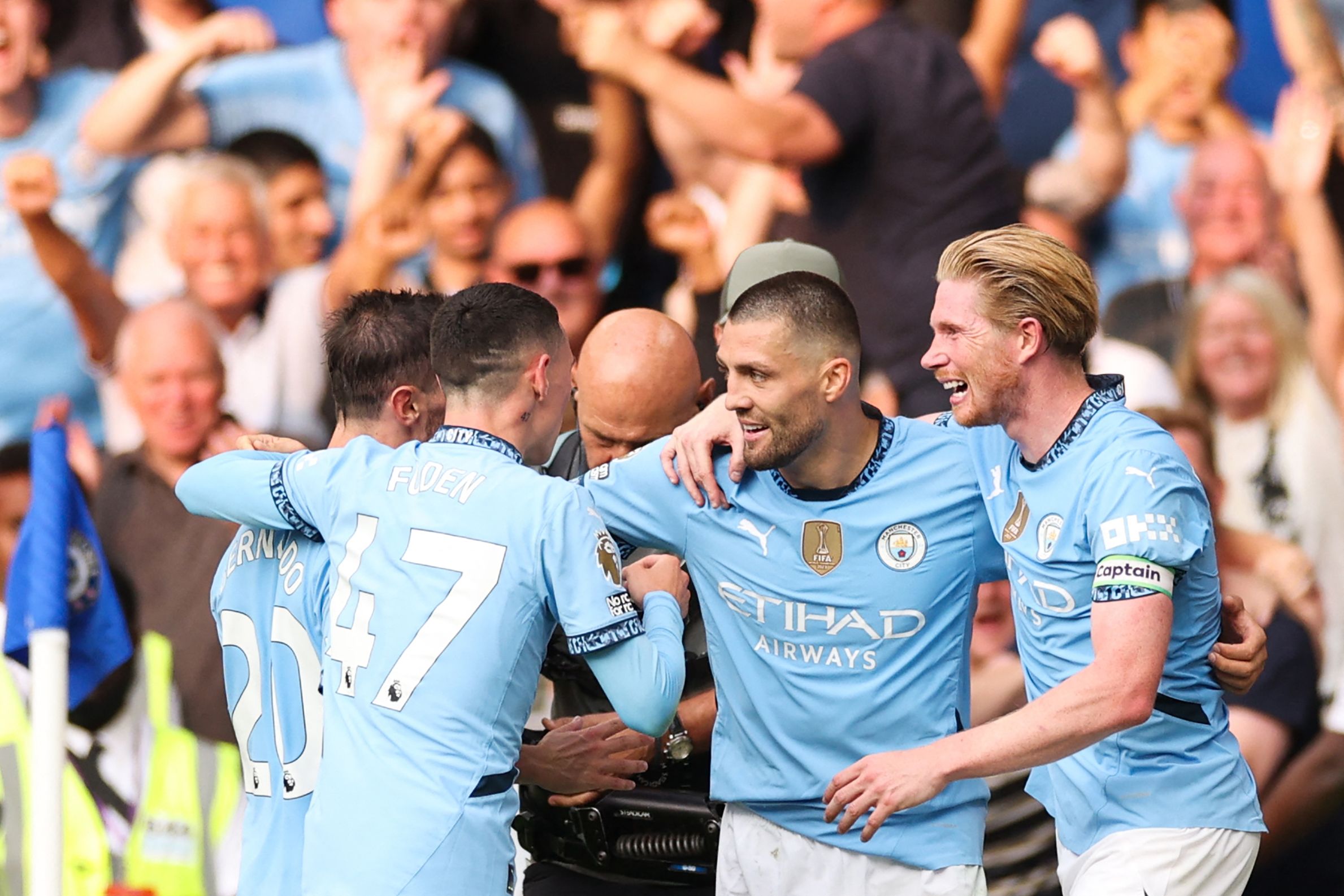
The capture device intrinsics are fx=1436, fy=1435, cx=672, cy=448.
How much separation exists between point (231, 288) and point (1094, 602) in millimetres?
5316

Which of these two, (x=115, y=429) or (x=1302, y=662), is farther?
(x=115, y=429)

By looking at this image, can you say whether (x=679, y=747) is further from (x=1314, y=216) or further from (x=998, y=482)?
(x=1314, y=216)

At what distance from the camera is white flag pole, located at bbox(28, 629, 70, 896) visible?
399 cm

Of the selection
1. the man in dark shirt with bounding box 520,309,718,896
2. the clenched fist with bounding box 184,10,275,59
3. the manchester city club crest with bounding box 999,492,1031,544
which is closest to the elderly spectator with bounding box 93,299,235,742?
the clenched fist with bounding box 184,10,275,59

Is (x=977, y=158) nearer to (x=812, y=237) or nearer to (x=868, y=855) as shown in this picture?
(x=812, y=237)

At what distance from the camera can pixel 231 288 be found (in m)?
7.04

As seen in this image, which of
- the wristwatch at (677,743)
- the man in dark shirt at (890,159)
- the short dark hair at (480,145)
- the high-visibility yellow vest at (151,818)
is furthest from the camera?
the short dark hair at (480,145)

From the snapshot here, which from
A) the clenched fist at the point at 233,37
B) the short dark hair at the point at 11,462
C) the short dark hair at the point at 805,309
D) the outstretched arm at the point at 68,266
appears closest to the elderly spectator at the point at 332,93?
the clenched fist at the point at 233,37

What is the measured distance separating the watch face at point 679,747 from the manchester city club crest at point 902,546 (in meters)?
0.75

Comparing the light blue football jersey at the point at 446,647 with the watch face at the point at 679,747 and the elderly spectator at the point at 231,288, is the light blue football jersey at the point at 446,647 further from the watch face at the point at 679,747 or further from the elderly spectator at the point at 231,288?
the elderly spectator at the point at 231,288

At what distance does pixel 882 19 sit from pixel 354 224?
2677 mm

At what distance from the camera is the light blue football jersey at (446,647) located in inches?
105

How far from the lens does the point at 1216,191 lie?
6.25 m

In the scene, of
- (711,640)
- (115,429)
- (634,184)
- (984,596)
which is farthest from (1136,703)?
(115,429)
